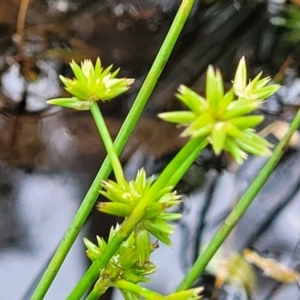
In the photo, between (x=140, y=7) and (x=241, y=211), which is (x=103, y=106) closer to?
(x=140, y=7)

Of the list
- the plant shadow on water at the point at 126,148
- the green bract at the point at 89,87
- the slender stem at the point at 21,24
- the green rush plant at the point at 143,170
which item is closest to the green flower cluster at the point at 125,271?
the green rush plant at the point at 143,170

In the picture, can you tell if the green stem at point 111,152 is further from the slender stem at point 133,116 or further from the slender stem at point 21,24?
the slender stem at point 21,24

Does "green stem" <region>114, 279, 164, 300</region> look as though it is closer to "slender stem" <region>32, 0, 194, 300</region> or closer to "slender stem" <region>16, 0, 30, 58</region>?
"slender stem" <region>32, 0, 194, 300</region>

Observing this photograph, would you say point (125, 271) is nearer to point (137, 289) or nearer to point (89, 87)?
point (137, 289)

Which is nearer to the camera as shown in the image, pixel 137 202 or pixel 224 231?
pixel 137 202

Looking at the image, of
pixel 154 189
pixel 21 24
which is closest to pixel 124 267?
pixel 154 189

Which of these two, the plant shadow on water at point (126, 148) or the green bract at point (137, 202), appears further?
the plant shadow on water at point (126, 148)

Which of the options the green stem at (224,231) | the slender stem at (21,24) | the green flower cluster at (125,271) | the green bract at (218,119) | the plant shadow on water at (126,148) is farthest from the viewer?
the slender stem at (21,24)

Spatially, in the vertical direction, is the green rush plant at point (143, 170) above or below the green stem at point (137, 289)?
above

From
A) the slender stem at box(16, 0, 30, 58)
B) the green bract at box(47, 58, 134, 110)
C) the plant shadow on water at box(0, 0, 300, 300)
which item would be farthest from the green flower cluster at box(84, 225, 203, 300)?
the slender stem at box(16, 0, 30, 58)
